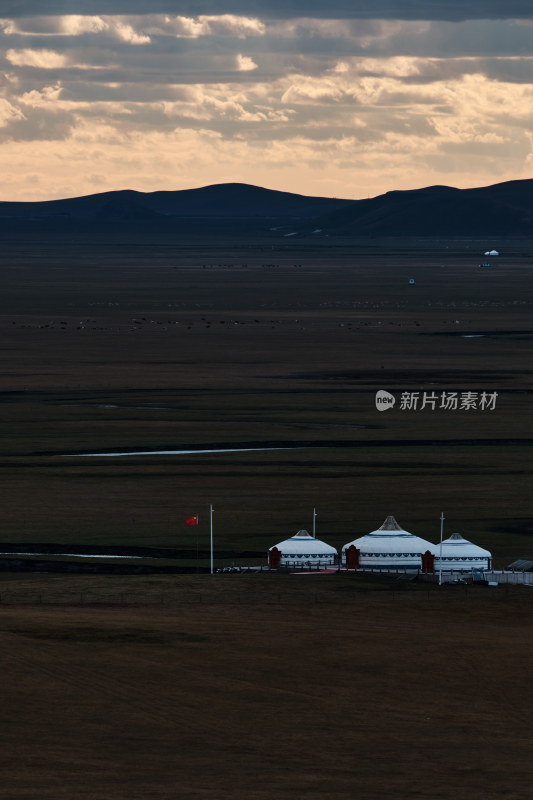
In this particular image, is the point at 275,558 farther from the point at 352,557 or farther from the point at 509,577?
the point at 509,577

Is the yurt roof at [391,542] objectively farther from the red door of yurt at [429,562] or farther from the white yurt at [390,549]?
the red door of yurt at [429,562]

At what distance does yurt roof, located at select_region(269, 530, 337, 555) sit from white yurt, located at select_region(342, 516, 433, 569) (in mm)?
1150

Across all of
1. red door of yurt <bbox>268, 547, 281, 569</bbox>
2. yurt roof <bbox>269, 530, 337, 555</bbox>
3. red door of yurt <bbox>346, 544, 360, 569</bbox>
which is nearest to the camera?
red door of yurt <bbox>346, 544, 360, 569</bbox>

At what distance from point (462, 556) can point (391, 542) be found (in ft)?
13.9

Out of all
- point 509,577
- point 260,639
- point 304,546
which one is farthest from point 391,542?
point 260,639

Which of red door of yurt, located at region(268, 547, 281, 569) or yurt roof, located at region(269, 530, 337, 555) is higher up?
yurt roof, located at region(269, 530, 337, 555)

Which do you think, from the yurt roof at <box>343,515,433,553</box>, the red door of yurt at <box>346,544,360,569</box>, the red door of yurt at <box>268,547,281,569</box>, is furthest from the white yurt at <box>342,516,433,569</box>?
the red door of yurt at <box>268,547,281,569</box>

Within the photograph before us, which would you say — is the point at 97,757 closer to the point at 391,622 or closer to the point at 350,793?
the point at 350,793

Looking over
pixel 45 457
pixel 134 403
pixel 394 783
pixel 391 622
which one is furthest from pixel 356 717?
pixel 134 403

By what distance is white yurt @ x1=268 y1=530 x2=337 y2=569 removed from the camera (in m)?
98.6

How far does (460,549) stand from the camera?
9700cm

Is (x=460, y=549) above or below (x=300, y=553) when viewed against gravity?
above

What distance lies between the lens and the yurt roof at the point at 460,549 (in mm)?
96875

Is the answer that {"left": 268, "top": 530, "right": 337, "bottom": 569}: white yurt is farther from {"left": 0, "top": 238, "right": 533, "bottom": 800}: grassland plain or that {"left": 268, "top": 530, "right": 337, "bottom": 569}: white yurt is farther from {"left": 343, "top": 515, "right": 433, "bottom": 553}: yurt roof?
{"left": 0, "top": 238, "right": 533, "bottom": 800}: grassland plain
